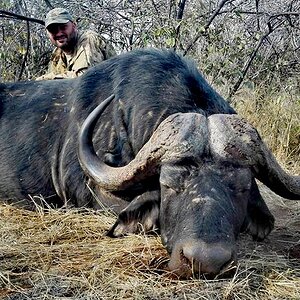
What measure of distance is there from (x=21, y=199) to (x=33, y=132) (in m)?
0.58

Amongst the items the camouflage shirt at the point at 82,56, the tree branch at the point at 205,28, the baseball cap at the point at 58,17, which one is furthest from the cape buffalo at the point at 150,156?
the tree branch at the point at 205,28

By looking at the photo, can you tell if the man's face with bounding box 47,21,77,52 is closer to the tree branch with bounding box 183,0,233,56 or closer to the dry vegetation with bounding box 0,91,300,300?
the tree branch with bounding box 183,0,233,56

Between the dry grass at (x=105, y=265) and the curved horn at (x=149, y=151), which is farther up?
the curved horn at (x=149, y=151)

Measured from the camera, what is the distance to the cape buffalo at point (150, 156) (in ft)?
10.5

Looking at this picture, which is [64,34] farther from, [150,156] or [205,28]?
[150,156]

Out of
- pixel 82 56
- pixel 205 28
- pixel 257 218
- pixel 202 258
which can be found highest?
pixel 205 28

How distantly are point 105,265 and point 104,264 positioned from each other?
11mm

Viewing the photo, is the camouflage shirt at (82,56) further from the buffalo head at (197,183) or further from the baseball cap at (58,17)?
the buffalo head at (197,183)

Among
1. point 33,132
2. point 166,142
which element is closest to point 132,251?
point 166,142

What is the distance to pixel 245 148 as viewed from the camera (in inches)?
134

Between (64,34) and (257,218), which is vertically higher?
(64,34)

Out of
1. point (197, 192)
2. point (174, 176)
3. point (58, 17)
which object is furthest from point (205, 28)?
point (197, 192)

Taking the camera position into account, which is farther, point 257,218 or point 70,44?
point 70,44

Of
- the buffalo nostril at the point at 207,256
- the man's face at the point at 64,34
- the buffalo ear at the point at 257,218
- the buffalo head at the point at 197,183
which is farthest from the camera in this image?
the man's face at the point at 64,34
